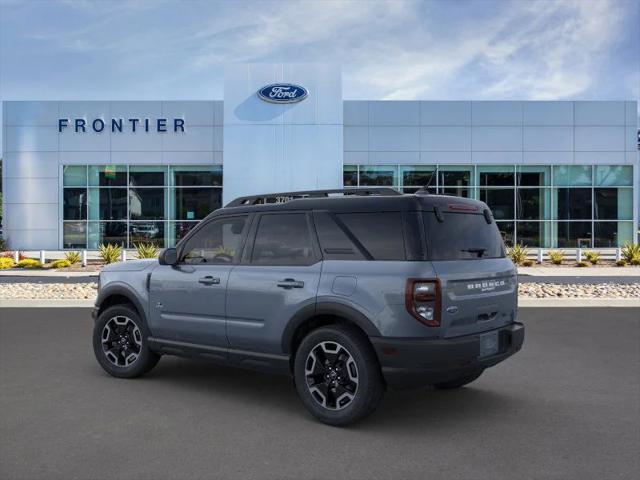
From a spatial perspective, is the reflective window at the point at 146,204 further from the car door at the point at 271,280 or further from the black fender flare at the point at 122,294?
the car door at the point at 271,280

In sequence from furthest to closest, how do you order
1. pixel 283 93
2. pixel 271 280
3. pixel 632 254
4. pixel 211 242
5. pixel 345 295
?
pixel 283 93, pixel 632 254, pixel 211 242, pixel 271 280, pixel 345 295

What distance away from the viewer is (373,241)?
194 inches

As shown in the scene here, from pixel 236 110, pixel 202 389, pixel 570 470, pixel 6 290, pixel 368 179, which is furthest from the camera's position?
pixel 368 179

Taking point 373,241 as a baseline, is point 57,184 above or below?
above

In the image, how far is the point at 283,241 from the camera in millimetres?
5488

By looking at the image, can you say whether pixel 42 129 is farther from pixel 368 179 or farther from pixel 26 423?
pixel 26 423

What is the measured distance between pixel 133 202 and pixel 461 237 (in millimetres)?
26104

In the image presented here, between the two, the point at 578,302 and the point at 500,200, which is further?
the point at 500,200

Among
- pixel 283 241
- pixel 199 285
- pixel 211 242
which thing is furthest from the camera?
pixel 211 242

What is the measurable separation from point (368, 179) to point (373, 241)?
24.0 m

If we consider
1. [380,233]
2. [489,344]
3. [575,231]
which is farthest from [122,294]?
[575,231]

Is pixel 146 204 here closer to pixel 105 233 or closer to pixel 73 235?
pixel 105 233

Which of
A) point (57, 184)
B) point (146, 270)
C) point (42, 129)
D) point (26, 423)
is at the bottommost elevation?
point (26, 423)

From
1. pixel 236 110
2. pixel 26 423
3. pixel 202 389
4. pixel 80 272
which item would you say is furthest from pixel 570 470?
pixel 236 110
